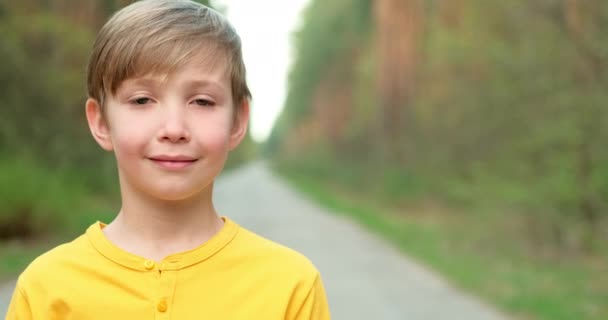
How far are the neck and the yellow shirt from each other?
0.03m

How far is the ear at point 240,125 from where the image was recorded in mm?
1604

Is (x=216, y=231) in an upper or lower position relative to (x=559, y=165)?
upper

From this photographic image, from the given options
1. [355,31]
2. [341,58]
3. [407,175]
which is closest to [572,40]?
[407,175]

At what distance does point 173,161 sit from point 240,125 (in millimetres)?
227

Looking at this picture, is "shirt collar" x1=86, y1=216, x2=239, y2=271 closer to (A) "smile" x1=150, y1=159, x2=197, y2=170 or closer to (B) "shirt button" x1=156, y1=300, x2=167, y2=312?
(B) "shirt button" x1=156, y1=300, x2=167, y2=312

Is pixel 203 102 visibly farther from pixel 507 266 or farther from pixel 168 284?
pixel 507 266

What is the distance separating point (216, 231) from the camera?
1.61 meters

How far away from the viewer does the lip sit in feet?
4.73

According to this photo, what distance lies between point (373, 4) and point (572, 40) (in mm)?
13740

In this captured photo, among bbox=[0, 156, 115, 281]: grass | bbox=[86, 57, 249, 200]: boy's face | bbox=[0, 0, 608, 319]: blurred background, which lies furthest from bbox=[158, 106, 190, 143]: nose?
bbox=[0, 156, 115, 281]: grass

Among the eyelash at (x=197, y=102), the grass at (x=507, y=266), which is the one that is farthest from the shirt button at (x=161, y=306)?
the grass at (x=507, y=266)

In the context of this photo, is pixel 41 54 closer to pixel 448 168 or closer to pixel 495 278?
pixel 495 278

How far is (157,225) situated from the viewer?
155cm

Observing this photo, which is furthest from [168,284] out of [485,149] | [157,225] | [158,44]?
[485,149]
